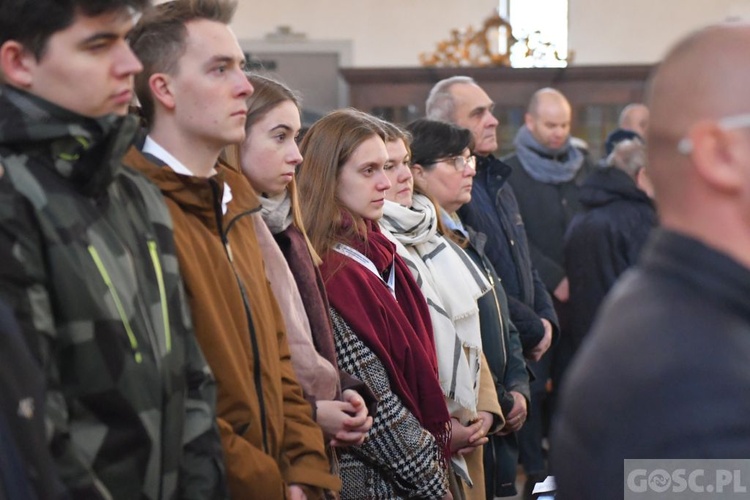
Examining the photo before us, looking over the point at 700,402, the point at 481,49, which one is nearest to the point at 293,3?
the point at 481,49

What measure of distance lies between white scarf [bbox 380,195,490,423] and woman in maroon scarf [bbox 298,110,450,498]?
0.33ft

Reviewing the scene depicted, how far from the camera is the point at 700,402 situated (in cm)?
120

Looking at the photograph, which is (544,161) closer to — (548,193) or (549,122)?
(548,193)

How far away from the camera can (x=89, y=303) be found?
1739mm

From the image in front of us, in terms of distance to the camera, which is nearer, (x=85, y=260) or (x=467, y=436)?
(x=85, y=260)

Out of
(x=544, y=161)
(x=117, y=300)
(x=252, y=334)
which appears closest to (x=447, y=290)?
(x=252, y=334)

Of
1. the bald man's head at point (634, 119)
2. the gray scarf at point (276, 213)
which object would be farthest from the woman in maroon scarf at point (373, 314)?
the bald man's head at point (634, 119)

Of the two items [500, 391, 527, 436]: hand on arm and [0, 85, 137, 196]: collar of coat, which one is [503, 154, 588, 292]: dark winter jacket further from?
[0, 85, 137, 196]: collar of coat

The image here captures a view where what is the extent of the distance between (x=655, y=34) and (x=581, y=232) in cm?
661

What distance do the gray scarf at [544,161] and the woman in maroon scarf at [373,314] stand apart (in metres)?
2.62

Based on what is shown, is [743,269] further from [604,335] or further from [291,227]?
[291,227]

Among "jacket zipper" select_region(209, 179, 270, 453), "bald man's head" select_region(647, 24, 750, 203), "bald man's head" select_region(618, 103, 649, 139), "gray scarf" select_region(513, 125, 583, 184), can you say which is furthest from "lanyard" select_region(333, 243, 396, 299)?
"bald man's head" select_region(618, 103, 649, 139)

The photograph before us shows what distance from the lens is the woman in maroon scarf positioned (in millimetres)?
2887

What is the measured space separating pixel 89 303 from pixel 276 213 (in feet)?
3.30
